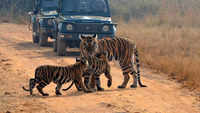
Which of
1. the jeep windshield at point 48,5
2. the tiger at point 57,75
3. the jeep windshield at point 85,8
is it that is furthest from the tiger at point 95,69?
the jeep windshield at point 48,5

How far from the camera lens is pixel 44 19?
59.9ft

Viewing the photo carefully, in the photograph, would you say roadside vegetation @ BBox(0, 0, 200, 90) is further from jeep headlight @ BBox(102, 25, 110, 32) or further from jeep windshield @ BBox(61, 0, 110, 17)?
jeep windshield @ BBox(61, 0, 110, 17)

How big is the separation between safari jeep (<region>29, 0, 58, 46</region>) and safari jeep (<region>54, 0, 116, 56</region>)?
2.28 m

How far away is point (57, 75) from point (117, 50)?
2080 millimetres

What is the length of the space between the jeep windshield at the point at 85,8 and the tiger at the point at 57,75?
6.83 metres

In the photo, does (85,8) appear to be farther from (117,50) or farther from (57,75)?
(57,75)

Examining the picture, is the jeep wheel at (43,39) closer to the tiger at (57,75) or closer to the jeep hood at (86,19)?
the jeep hood at (86,19)

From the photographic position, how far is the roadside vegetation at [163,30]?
12.6 meters

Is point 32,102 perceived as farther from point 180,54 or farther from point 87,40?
point 180,54

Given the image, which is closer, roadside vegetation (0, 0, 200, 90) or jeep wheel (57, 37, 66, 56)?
roadside vegetation (0, 0, 200, 90)

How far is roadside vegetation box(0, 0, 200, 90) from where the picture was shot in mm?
12617

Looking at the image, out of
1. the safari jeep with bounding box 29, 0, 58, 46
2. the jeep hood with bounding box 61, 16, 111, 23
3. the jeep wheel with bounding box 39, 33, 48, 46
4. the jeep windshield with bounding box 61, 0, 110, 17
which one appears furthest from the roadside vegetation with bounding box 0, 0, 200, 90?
the jeep wheel with bounding box 39, 33, 48, 46

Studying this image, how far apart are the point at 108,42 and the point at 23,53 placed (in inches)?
250

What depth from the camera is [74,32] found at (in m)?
14.7
